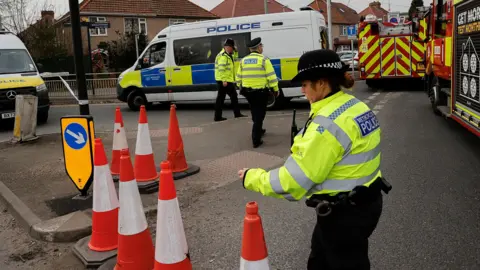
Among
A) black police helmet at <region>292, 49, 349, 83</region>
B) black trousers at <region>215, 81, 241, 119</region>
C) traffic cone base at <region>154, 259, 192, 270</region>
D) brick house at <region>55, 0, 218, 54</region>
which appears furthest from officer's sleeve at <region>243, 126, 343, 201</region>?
brick house at <region>55, 0, 218, 54</region>

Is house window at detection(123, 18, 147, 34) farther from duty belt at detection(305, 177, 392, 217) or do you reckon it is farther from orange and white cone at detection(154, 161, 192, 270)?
duty belt at detection(305, 177, 392, 217)

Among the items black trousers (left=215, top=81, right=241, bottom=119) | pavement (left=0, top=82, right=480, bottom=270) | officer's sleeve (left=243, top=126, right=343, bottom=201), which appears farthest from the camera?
black trousers (left=215, top=81, right=241, bottom=119)

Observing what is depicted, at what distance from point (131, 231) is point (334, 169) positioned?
1750 millimetres

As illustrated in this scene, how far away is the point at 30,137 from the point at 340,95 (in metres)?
8.25

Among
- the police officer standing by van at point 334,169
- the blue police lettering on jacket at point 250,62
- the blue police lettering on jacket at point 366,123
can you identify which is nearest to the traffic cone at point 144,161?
the blue police lettering on jacket at point 250,62

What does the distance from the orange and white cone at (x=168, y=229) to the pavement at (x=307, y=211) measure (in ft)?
1.99

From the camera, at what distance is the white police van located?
12000 millimetres

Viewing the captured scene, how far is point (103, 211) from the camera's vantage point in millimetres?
3936

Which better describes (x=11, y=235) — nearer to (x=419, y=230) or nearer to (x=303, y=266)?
(x=303, y=266)

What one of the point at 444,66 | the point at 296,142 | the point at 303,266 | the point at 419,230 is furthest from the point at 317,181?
the point at 444,66

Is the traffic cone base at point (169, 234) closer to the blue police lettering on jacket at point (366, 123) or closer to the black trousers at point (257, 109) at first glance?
the blue police lettering on jacket at point (366, 123)

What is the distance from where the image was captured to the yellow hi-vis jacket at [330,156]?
2.18m

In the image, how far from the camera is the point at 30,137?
926cm

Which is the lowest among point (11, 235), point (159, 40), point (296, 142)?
point (11, 235)
